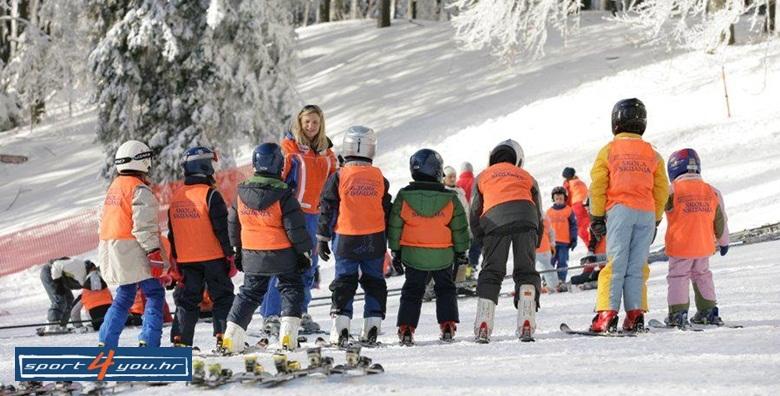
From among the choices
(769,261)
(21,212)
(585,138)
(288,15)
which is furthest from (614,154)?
(21,212)

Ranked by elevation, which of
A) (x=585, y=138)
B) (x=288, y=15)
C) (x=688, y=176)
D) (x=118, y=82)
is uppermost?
(x=288, y=15)

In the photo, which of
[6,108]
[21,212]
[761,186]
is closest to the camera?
[761,186]

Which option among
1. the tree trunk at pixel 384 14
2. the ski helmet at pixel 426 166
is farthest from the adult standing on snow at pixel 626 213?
the tree trunk at pixel 384 14

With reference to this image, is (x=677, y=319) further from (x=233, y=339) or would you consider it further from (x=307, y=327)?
(x=233, y=339)

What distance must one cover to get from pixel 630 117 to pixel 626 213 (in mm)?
737

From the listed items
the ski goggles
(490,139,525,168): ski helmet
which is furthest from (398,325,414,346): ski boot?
the ski goggles

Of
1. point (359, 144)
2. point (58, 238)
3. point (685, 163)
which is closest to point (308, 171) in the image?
point (359, 144)

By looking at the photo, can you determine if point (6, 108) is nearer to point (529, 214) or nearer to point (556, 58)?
point (556, 58)

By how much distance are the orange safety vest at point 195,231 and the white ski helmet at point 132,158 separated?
0.40 metres

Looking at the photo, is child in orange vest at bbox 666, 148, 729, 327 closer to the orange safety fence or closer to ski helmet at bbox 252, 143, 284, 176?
ski helmet at bbox 252, 143, 284, 176

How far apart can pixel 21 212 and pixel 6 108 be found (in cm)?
375

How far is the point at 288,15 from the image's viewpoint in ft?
84.8

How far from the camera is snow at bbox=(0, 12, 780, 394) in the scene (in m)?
5.91

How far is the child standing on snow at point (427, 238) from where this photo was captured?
7.95 m
